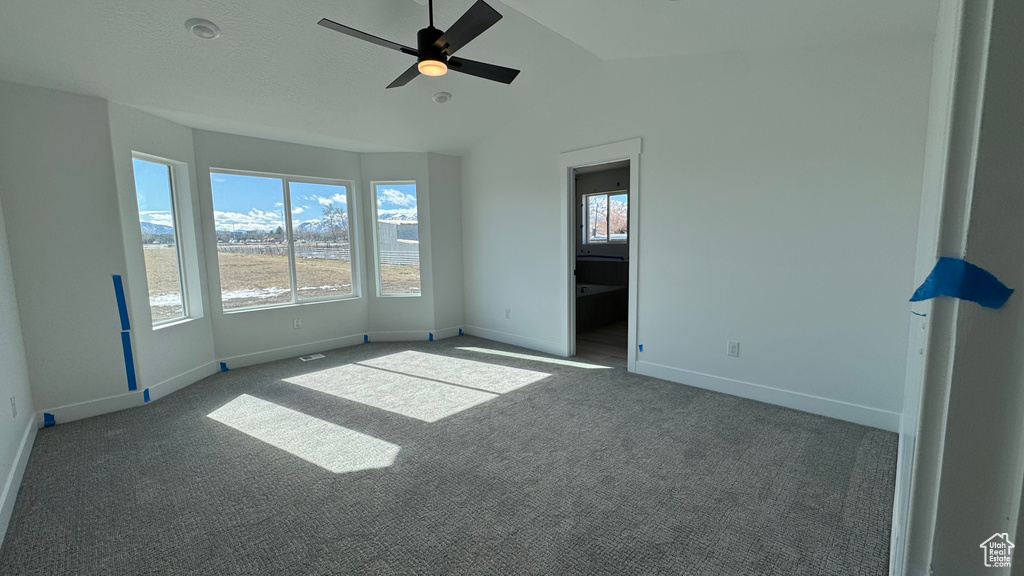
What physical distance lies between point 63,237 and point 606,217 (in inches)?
298

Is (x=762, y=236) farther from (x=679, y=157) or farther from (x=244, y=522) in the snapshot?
(x=244, y=522)

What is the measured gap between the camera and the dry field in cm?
400

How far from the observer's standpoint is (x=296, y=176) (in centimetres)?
498

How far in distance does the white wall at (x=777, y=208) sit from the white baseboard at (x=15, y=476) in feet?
14.3

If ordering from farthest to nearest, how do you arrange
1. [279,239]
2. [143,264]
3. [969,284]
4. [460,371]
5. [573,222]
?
[279,239], [573,222], [460,371], [143,264], [969,284]

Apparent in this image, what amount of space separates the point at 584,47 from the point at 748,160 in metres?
1.68

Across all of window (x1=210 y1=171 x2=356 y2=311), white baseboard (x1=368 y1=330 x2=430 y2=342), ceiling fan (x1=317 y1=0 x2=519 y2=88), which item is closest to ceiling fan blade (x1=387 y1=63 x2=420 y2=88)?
ceiling fan (x1=317 y1=0 x2=519 y2=88)

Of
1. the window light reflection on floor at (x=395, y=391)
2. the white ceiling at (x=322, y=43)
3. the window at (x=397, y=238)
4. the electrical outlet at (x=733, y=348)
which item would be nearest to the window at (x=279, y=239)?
the window at (x=397, y=238)

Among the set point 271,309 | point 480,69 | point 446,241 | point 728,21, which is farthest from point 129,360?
point 728,21

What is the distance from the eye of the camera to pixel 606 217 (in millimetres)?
8516

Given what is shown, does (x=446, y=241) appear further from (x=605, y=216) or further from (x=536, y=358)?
(x=605, y=216)

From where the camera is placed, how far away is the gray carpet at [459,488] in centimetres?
188

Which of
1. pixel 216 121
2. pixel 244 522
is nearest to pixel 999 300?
pixel 244 522

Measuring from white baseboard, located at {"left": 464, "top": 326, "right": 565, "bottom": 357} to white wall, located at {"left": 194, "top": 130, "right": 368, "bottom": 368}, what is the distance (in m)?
1.50
